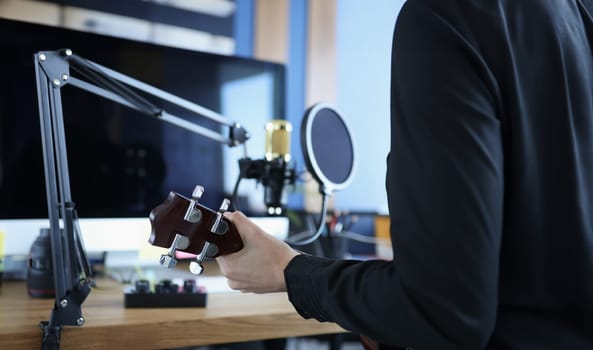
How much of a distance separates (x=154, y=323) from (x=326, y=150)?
0.56 metres

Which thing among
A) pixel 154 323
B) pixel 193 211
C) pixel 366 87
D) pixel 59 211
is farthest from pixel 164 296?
pixel 366 87

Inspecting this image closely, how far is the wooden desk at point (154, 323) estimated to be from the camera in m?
0.91

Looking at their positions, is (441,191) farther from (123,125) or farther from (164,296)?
(123,125)

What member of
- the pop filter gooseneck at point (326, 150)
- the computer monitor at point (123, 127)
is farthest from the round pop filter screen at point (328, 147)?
the computer monitor at point (123, 127)

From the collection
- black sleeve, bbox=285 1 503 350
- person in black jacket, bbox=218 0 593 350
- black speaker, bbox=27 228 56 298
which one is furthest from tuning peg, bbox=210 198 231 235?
black speaker, bbox=27 228 56 298

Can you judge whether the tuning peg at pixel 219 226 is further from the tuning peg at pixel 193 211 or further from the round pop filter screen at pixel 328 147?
the round pop filter screen at pixel 328 147

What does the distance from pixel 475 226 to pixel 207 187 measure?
0.98 meters

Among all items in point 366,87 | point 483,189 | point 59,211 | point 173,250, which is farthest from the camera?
point 366,87

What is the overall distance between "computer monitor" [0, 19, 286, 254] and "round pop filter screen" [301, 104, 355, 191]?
29cm

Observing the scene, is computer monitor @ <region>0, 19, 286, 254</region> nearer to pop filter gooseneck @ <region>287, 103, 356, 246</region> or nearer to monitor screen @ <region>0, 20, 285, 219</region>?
monitor screen @ <region>0, 20, 285, 219</region>

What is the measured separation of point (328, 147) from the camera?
134 centimetres

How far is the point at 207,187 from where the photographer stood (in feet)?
4.86

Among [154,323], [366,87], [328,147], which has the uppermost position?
[366,87]

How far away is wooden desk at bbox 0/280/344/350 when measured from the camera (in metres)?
0.91
